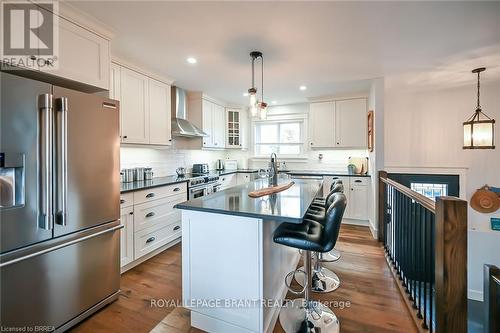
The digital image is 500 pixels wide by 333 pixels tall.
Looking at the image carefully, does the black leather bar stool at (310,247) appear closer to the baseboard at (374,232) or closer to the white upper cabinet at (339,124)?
the baseboard at (374,232)

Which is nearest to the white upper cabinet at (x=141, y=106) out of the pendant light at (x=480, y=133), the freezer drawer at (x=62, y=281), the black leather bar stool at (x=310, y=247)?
the freezer drawer at (x=62, y=281)

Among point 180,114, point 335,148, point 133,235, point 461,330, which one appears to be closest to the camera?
point 461,330

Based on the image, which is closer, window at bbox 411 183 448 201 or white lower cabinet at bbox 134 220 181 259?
white lower cabinet at bbox 134 220 181 259

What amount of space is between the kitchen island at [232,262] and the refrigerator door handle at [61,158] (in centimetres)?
81

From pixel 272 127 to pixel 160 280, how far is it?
13.6ft

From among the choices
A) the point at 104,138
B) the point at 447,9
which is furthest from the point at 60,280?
the point at 447,9

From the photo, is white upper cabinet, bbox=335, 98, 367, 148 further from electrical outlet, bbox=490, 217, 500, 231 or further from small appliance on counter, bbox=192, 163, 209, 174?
small appliance on counter, bbox=192, 163, 209, 174

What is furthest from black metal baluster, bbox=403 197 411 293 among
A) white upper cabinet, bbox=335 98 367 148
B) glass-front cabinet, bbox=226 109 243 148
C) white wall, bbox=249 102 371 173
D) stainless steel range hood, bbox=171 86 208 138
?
glass-front cabinet, bbox=226 109 243 148

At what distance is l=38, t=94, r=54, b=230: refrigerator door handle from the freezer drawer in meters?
0.25

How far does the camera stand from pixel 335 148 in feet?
15.3

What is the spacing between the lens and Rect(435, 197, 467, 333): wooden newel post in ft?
3.92

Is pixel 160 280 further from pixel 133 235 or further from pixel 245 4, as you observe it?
pixel 245 4

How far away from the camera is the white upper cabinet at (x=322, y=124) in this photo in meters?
4.61

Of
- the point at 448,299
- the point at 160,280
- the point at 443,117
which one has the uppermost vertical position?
the point at 443,117
